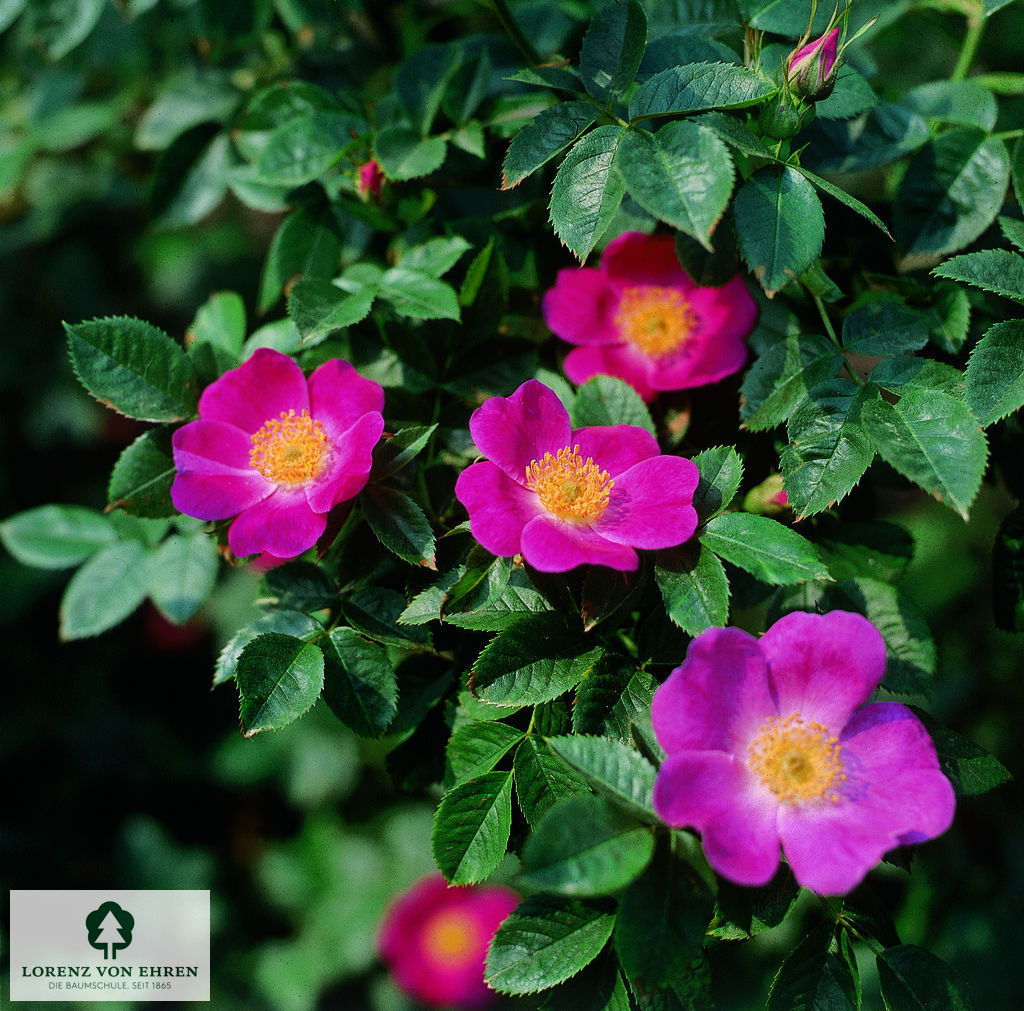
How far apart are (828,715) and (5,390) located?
218 cm

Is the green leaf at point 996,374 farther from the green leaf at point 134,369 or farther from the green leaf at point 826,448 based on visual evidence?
the green leaf at point 134,369

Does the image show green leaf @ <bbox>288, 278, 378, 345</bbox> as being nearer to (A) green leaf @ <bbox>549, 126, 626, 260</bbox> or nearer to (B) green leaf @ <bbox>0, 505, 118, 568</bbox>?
(A) green leaf @ <bbox>549, 126, 626, 260</bbox>

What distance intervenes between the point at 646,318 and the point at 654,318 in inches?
0.6

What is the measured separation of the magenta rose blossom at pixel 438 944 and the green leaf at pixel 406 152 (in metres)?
1.46

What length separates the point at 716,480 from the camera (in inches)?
35.5

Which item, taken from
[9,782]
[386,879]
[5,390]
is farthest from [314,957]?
[5,390]

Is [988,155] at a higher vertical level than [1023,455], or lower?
higher

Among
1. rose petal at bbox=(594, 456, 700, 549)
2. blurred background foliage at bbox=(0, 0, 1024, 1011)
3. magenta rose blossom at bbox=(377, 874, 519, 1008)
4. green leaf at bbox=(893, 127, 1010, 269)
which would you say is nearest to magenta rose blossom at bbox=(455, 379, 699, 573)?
rose petal at bbox=(594, 456, 700, 549)

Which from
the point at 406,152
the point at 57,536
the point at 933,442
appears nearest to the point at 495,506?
the point at 933,442

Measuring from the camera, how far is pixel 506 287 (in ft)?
3.46

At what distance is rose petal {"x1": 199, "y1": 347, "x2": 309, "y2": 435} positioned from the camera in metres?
1.01

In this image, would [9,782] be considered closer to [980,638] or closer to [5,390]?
[5,390]

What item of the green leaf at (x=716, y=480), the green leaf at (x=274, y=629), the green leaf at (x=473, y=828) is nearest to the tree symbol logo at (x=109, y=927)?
the green leaf at (x=274, y=629)

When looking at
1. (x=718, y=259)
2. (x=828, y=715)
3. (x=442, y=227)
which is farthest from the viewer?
(x=442, y=227)
